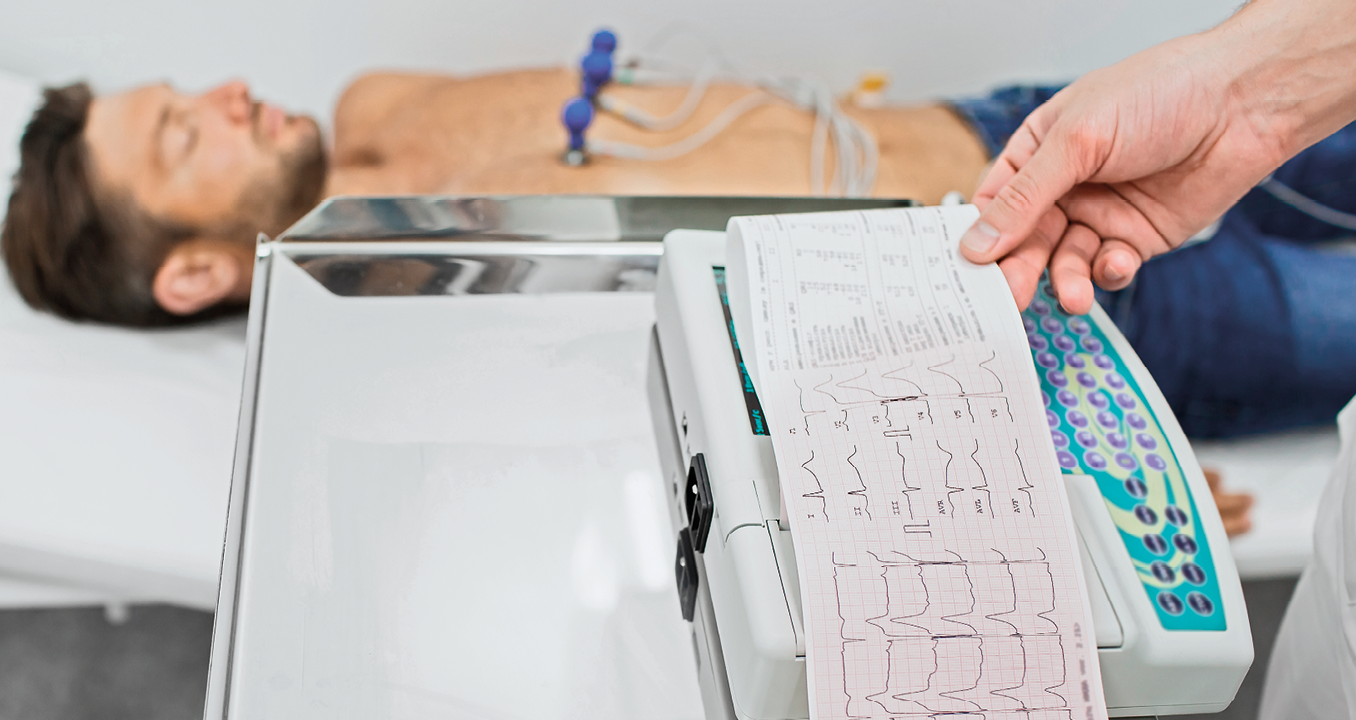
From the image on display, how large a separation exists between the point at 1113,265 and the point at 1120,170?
7 cm

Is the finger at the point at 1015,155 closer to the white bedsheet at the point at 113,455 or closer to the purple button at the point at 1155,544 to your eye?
the purple button at the point at 1155,544

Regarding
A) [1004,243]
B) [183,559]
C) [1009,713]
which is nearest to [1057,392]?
[1004,243]

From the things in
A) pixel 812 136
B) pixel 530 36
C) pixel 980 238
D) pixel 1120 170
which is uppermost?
pixel 530 36

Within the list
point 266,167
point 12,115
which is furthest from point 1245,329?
point 12,115

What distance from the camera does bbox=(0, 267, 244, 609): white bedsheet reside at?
35.3 inches

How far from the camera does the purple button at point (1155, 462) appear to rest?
1.74 ft

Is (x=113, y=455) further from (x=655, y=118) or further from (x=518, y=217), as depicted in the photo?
(x=655, y=118)

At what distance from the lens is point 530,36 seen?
155 centimetres

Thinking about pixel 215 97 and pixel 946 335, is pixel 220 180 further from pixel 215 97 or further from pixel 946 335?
pixel 946 335

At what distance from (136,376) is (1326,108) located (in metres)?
1.28

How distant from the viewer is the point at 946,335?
490mm

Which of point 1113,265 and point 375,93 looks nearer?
point 1113,265

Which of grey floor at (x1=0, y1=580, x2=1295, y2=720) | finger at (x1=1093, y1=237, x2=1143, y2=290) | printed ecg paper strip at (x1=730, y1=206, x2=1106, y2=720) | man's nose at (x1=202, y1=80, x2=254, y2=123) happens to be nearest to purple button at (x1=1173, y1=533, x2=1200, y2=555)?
printed ecg paper strip at (x1=730, y1=206, x2=1106, y2=720)

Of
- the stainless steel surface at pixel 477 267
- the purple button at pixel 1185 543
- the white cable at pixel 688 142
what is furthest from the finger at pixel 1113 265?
the white cable at pixel 688 142
